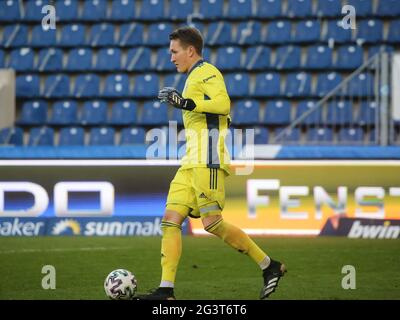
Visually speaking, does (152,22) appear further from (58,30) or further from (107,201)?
(107,201)

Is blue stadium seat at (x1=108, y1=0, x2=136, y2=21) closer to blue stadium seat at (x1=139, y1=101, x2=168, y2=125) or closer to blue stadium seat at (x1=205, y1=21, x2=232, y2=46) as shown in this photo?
blue stadium seat at (x1=205, y1=21, x2=232, y2=46)

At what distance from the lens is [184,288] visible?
794 cm

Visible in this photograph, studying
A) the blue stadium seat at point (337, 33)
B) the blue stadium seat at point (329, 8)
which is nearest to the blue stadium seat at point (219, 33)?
the blue stadium seat at point (329, 8)

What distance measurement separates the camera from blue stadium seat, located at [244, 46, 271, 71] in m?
15.5

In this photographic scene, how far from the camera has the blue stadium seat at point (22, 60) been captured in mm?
15898

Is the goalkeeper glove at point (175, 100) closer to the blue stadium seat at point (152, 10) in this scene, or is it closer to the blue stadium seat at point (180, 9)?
the blue stadium seat at point (180, 9)

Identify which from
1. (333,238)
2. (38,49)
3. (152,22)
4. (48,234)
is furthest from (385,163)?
(38,49)

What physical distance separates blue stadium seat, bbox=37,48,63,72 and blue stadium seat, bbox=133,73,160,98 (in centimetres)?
139

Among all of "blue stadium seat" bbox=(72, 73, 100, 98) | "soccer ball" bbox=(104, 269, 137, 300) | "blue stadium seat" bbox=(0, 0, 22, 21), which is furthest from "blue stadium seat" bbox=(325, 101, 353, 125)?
"soccer ball" bbox=(104, 269, 137, 300)

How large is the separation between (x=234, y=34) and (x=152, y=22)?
1.41 m

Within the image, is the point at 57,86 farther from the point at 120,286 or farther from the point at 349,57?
the point at 120,286

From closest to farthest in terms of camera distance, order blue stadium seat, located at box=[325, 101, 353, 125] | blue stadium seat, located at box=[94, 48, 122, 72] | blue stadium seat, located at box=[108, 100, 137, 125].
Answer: blue stadium seat, located at box=[325, 101, 353, 125] → blue stadium seat, located at box=[108, 100, 137, 125] → blue stadium seat, located at box=[94, 48, 122, 72]

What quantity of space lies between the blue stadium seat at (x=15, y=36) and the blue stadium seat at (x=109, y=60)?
4.67 ft
